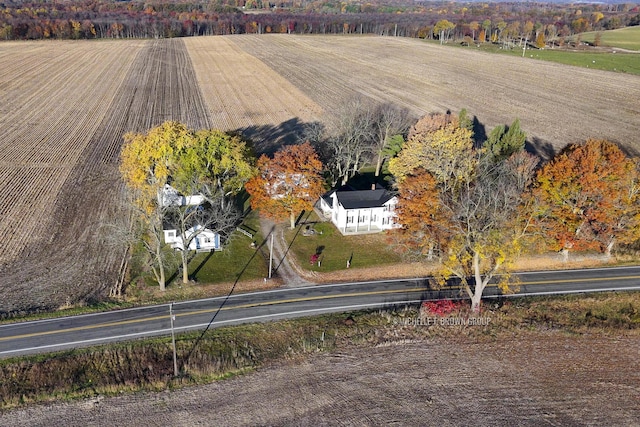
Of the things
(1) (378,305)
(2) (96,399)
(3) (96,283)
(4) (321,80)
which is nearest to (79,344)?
(2) (96,399)

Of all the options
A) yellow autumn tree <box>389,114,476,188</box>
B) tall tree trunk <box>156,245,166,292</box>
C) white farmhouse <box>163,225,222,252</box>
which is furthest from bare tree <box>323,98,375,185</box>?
tall tree trunk <box>156,245,166,292</box>

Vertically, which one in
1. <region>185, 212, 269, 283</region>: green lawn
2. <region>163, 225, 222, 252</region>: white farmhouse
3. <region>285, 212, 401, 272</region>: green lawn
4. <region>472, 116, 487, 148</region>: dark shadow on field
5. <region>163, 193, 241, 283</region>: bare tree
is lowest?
<region>185, 212, 269, 283</region>: green lawn

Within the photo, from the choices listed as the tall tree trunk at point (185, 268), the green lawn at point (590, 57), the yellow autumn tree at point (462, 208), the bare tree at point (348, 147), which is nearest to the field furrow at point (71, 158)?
the tall tree trunk at point (185, 268)

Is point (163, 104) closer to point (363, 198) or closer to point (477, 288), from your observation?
point (363, 198)

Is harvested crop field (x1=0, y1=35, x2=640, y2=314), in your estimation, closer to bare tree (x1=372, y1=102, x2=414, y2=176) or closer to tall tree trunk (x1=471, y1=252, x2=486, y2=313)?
bare tree (x1=372, y1=102, x2=414, y2=176)

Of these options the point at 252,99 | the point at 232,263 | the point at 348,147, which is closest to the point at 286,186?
the point at 232,263

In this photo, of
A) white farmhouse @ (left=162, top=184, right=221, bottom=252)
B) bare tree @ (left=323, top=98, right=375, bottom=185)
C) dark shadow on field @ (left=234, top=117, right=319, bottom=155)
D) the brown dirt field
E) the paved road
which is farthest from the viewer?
→ dark shadow on field @ (left=234, top=117, right=319, bottom=155)

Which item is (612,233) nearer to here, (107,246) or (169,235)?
(169,235)
